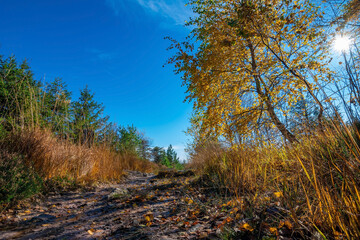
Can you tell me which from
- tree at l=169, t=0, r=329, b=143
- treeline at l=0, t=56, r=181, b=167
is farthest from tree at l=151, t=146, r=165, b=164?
tree at l=169, t=0, r=329, b=143

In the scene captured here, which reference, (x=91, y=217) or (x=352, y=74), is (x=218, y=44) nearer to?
(x=352, y=74)

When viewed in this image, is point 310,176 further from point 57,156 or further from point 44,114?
point 44,114

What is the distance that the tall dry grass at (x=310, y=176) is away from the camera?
125 centimetres

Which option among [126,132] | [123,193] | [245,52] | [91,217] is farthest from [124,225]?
[126,132]

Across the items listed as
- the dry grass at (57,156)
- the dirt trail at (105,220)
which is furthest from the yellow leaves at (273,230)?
the dry grass at (57,156)

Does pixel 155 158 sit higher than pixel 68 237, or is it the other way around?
pixel 155 158

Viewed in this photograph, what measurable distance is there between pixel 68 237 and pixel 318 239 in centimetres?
247

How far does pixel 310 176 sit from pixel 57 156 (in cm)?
513

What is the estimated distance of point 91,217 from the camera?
2779mm

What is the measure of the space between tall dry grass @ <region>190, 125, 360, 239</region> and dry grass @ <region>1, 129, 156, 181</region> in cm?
349

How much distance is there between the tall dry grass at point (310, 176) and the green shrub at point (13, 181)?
335 cm

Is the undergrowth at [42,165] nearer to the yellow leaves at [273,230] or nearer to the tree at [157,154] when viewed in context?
the yellow leaves at [273,230]

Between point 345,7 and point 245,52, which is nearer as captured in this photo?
point 345,7

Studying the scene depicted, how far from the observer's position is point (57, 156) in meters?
4.37
